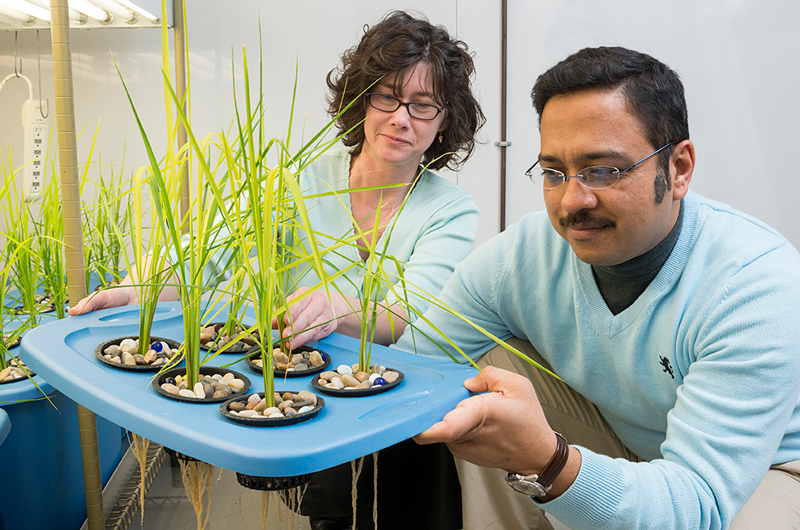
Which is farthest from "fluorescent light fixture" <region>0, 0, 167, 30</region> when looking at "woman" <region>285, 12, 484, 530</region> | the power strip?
"woman" <region>285, 12, 484, 530</region>

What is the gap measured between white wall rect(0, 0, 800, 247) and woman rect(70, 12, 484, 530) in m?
0.78

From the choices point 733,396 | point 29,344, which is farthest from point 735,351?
point 29,344

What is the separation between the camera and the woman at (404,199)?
114 cm

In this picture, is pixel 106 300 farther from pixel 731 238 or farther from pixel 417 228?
pixel 731 238

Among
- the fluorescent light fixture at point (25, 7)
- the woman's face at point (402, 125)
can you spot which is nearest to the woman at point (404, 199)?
the woman's face at point (402, 125)

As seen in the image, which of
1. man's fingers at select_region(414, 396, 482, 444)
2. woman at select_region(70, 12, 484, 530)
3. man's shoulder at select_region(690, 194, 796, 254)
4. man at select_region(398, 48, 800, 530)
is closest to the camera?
man's fingers at select_region(414, 396, 482, 444)

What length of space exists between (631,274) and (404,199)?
1.80 ft

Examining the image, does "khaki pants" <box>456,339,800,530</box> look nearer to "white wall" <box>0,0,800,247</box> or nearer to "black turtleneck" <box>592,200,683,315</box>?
"black turtleneck" <box>592,200,683,315</box>

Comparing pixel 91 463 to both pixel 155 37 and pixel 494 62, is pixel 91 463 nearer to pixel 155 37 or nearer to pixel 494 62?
pixel 155 37

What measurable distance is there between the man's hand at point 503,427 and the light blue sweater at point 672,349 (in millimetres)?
65

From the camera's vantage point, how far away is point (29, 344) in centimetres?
75

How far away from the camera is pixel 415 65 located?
1.36 meters

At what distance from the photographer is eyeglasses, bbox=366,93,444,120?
1360 millimetres

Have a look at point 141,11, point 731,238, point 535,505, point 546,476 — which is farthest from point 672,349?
point 141,11
